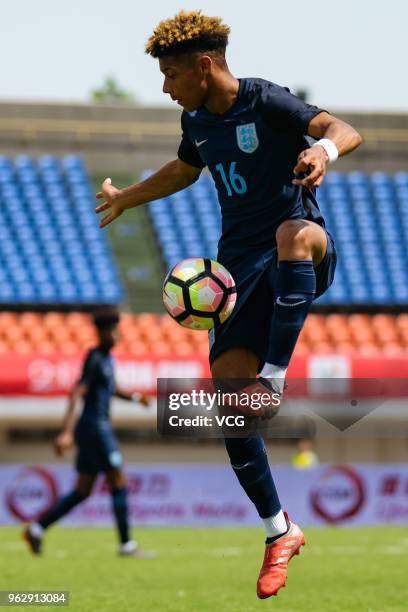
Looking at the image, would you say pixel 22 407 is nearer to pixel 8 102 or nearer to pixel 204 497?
pixel 204 497

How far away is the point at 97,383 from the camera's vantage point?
39.2 feet

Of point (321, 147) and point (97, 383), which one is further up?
point (321, 147)

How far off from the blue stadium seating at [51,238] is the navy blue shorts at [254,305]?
17.4m

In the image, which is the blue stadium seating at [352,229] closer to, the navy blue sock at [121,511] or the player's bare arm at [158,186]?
the navy blue sock at [121,511]

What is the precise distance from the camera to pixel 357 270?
82.5ft

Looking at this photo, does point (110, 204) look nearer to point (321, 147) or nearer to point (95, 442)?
point (321, 147)

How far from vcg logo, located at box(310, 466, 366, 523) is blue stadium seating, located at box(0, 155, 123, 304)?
779 centimetres

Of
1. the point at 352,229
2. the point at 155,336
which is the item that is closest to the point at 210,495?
the point at 155,336

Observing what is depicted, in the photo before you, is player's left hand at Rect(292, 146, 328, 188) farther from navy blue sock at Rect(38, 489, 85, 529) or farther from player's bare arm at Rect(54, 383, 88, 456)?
navy blue sock at Rect(38, 489, 85, 529)

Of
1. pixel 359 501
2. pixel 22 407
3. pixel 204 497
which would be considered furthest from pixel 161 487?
pixel 22 407

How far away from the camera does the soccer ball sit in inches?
230

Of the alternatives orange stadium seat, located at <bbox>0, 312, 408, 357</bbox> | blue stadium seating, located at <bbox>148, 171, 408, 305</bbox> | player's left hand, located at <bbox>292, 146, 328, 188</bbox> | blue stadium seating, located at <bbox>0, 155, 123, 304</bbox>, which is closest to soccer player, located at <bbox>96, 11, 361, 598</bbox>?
player's left hand, located at <bbox>292, 146, 328, 188</bbox>

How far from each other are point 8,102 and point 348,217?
794 centimetres

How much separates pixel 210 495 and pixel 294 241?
39.0ft
